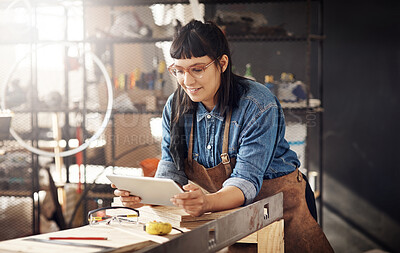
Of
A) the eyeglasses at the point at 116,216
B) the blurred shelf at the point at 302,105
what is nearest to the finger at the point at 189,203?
the eyeglasses at the point at 116,216

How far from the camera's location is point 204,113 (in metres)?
1.81

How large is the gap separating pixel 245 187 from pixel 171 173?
368 millimetres

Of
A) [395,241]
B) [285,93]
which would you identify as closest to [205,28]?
[285,93]

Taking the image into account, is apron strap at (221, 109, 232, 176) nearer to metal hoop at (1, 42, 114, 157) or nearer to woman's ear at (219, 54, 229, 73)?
woman's ear at (219, 54, 229, 73)

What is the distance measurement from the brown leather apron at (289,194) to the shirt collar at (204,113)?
0.12ft

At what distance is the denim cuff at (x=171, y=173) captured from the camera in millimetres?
1808

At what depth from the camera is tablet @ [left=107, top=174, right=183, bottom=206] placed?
1.26 metres

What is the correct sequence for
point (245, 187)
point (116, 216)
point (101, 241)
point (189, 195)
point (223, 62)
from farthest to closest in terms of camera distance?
point (223, 62), point (245, 187), point (116, 216), point (189, 195), point (101, 241)

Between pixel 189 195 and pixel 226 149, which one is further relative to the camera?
pixel 226 149

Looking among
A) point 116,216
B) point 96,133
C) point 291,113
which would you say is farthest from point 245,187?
point 96,133

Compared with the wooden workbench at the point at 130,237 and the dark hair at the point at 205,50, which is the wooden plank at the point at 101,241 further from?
the dark hair at the point at 205,50

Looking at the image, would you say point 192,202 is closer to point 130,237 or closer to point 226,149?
point 130,237

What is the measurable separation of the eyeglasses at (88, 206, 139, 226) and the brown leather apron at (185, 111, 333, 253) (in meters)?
0.38

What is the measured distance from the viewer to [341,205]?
3.95 metres
